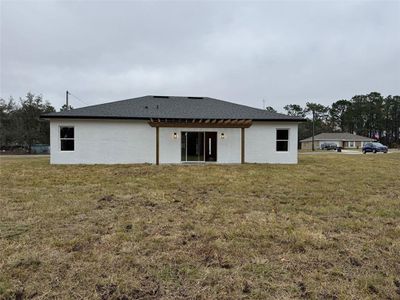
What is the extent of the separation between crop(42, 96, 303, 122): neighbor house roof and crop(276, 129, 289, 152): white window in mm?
889

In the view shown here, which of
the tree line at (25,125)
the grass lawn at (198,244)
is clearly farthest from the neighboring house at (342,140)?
the grass lawn at (198,244)

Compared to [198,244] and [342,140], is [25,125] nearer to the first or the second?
[198,244]

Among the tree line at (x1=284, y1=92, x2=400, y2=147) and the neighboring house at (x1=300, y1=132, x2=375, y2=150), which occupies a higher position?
the tree line at (x1=284, y1=92, x2=400, y2=147)

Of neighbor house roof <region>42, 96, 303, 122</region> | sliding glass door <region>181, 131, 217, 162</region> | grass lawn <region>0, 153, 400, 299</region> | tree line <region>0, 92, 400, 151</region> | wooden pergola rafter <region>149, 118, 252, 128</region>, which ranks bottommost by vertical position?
grass lawn <region>0, 153, 400, 299</region>

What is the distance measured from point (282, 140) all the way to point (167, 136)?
23.0ft

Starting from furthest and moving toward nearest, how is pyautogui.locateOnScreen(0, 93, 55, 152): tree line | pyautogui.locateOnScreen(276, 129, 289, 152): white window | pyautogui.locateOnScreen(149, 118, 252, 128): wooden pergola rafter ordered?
1. pyautogui.locateOnScreen(0, 93, 55, 152): tree line
2. pyautogui.locateOnScreen(276, 129, 289, 152): white window
3. pyautogui.locateOnScreen(149, 118, 252, 128): wooden pergola rafter

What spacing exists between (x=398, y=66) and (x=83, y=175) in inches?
1179

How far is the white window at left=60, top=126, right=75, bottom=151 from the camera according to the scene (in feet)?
54.9

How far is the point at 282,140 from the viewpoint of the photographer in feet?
59.8

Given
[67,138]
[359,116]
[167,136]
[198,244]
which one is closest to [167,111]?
[167,136]

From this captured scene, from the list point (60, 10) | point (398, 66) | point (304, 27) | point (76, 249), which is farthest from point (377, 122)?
point (76, 249)

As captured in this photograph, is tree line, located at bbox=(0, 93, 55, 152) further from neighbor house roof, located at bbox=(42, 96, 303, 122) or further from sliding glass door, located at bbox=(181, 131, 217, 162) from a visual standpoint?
sliding glass door, located at bbox=(181, 131, 217, 162)

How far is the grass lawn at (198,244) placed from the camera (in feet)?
10.00

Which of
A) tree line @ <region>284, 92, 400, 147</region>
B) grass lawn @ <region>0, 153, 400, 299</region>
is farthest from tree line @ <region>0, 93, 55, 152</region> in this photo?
tree line @ <region>284, 92, 400, 147</region>
